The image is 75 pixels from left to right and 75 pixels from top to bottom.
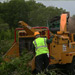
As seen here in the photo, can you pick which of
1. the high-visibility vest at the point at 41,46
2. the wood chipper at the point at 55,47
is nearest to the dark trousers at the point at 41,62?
the high-visibility vest at the point at 41,46

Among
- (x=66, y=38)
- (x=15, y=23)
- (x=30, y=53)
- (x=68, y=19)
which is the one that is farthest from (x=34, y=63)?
(x=15, y=23)

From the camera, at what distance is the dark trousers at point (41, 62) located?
24.2 feet

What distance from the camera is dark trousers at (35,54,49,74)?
7.36 metres

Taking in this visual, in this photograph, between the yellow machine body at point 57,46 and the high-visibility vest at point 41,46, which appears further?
the yellow machine body at point 57,46

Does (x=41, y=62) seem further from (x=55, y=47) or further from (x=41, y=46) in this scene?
(x=55, y=47)

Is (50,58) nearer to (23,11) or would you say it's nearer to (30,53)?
(30,53)

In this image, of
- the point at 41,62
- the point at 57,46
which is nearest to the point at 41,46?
the point at 41,62

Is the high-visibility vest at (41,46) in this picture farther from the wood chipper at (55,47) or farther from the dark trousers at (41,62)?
the wood chipper at (55,47)

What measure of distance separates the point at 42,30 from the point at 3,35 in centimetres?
1591

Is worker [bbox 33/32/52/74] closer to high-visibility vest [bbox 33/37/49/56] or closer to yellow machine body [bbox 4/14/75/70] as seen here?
high-visibility vest [bbox 33/37/49/56]

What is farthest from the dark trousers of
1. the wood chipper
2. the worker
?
the wood chipper

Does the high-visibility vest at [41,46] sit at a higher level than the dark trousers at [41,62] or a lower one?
higher

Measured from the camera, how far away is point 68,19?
10.2m

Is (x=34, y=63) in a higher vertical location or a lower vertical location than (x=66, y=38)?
lower
